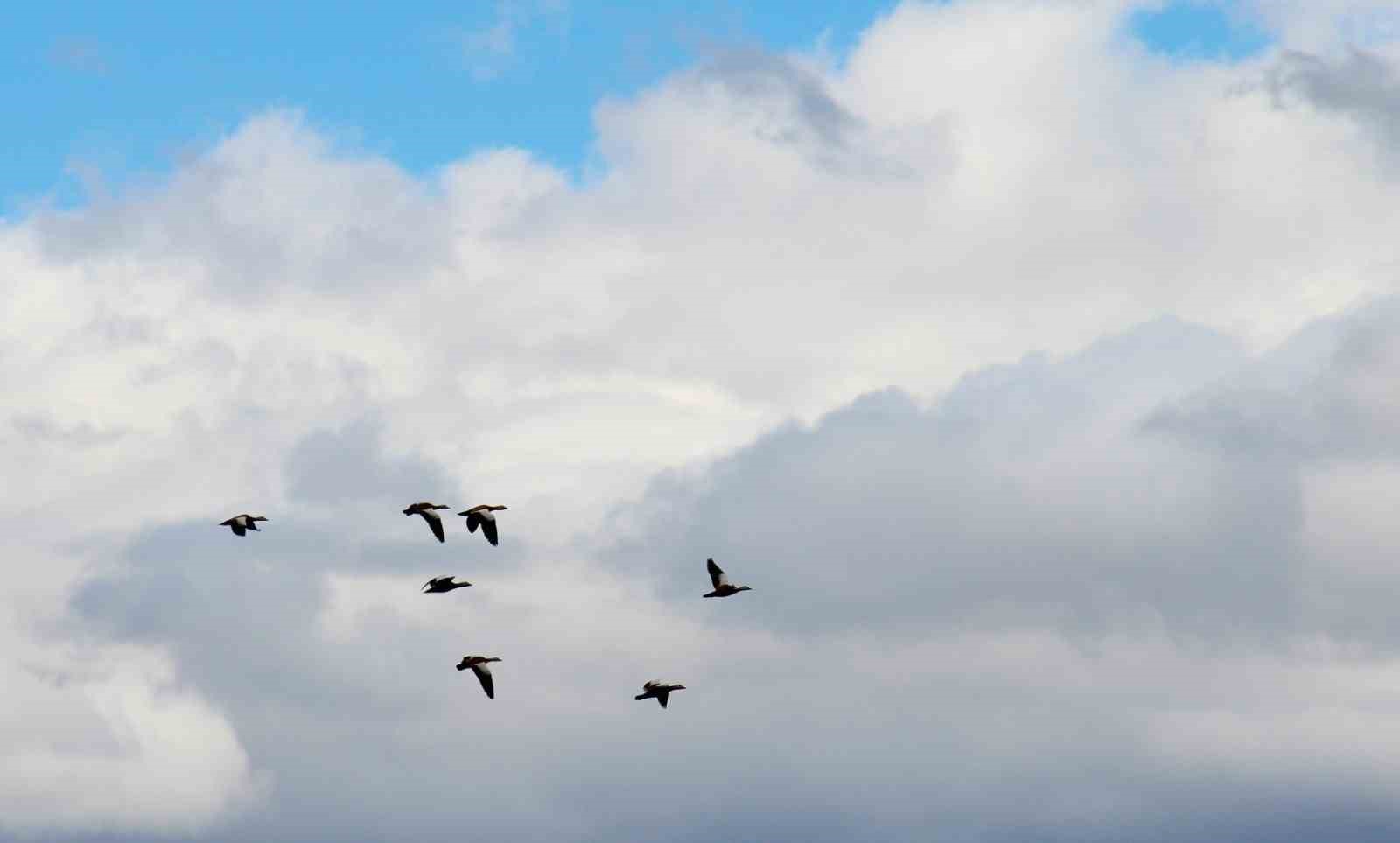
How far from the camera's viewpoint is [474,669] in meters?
139

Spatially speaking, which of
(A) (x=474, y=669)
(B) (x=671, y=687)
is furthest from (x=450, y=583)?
(B) (x=671, y=687)

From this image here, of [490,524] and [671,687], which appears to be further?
[671,687]

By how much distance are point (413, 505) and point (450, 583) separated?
8.29m

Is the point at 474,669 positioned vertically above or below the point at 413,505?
below

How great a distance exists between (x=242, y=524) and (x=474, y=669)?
59.5ft

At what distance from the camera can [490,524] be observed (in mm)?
135625

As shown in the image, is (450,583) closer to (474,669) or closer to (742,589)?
(474,669)

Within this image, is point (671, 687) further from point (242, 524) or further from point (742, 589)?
point (242, 524)

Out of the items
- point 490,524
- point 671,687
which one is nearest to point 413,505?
point 490,524

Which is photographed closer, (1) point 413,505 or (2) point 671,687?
(1) point 413,505

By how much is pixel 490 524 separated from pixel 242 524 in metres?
16.5

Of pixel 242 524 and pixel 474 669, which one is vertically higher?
pixel 242 524

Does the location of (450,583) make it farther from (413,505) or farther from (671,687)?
(671,687)

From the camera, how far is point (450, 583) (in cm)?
14012
